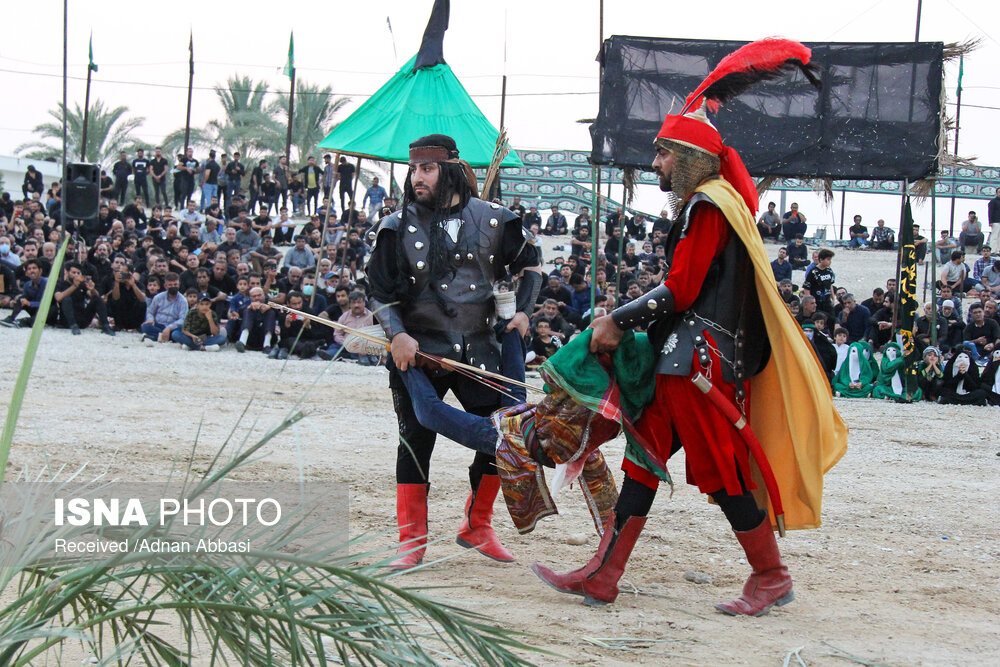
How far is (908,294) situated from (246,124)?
21.5m

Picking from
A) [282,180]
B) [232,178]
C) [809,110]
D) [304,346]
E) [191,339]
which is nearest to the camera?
[809,110]

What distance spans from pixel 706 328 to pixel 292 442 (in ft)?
12.5

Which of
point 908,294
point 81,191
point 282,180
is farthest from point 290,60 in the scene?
Result: point 908,294

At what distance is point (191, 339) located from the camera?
1323 centimetres

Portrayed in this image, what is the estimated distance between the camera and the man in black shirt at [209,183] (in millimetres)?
22859

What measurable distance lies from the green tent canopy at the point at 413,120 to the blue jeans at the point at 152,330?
489 cm

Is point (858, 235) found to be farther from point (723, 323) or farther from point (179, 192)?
point (723, 323)

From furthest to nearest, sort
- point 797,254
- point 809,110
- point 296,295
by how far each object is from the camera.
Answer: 1. point 797,254
2. point 296,295
3. point 809,110

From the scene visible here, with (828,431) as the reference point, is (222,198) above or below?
above

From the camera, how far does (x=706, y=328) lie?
349 centimetres

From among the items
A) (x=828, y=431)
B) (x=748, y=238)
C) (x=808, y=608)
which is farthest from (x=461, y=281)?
(x=808, y=608)

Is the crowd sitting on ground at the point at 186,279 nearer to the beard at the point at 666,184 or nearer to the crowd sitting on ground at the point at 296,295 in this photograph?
the crowd sitting on ground at the point at 296,295

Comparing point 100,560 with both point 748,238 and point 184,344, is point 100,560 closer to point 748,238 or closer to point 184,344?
point 748,238

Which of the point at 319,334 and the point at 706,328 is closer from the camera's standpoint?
the point at 706,328
